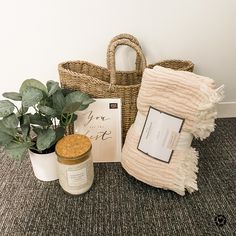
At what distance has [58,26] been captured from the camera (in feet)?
4.14

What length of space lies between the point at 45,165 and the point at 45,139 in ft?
0.49

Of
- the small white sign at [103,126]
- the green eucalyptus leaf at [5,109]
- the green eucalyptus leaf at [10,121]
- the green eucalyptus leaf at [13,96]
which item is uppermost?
the green eucalyptus leaf at [13,96]

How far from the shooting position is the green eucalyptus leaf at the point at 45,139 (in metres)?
0.90

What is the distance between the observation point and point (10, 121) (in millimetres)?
894

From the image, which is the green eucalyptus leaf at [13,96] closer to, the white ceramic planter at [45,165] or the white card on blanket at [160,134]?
the white ceramic planter at [45,165]

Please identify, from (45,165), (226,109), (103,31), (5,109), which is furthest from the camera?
(226,109)

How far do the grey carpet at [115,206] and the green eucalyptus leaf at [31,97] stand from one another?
35 centimetres

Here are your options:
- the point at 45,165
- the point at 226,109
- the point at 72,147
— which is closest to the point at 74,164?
the point at 72,147

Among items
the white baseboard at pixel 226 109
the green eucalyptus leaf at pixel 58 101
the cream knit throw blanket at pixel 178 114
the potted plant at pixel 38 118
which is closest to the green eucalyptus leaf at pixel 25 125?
the potted plant at pixel 38 118

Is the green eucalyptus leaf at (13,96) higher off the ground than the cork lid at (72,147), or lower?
higher

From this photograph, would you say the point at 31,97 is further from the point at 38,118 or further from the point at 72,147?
the point at 72,147

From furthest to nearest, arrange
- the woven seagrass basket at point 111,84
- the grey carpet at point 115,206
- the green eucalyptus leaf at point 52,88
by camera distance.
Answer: the woven seagrass basket at point 111,84 < the green eucalyptus leaf at point 52,88 < the grey carpet at point 115,206

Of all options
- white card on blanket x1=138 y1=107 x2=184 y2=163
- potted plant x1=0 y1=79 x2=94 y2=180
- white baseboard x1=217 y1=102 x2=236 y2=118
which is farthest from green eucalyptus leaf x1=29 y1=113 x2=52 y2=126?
white baseboard x1=217 y1=102 x2=236 y2=118

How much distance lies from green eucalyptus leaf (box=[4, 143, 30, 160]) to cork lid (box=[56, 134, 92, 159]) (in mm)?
112
